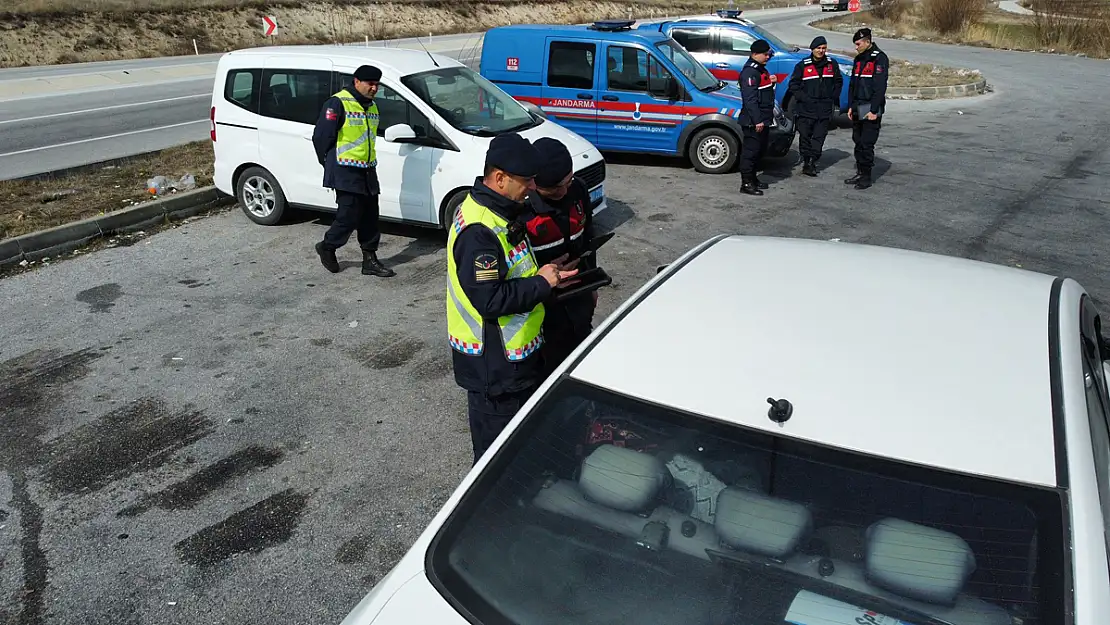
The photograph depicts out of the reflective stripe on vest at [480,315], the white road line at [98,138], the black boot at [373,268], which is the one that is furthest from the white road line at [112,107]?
the reflective stripe on vest at [480,315]

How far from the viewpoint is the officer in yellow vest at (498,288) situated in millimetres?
3223

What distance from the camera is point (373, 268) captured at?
7.42 m

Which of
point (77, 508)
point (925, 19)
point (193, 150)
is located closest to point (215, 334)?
point (77, 508)

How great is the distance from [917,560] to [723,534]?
1.48ft

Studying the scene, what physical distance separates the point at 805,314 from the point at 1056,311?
841mm

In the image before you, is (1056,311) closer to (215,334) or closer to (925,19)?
(215,334)

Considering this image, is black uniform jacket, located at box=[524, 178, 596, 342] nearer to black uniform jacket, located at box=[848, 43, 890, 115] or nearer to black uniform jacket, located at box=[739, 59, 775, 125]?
black uniform jacket, located at box=[739, 59, 775, 125]

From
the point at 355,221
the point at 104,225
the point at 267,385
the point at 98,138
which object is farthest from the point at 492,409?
the point at 98,138

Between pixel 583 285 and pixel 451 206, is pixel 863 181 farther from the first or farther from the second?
pixel 583 285

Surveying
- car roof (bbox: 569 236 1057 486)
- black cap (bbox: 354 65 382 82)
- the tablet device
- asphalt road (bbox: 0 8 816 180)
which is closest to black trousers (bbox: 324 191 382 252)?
black cap (bbox: 354 65 382 82)

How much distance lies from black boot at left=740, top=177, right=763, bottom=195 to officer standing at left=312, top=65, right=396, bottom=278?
190 inches

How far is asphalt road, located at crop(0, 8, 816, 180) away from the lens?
13.0m

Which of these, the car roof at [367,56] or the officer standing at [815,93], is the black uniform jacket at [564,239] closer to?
the car roof at [367,56]

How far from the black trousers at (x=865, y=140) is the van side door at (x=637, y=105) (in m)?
2.21
